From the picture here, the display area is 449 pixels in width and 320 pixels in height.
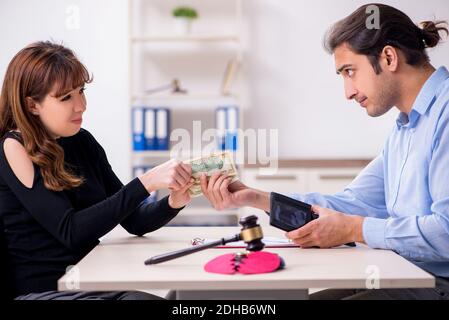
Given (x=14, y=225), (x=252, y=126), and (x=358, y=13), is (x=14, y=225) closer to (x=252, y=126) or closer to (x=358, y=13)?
(x=358, y=13)

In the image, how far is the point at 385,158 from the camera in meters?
1.91

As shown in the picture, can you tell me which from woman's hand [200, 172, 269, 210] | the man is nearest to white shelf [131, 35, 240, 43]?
the man

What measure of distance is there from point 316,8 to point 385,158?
2.88 m

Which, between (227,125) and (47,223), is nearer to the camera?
(47,223)

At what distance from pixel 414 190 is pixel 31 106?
1.06 meters

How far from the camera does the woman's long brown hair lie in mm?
1629

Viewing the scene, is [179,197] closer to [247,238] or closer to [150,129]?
[247,238]

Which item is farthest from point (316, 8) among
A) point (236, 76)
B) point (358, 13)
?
point (358, 13)

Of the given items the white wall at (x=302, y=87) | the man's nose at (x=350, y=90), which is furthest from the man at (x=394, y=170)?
the white wall at (x=302, y=87)

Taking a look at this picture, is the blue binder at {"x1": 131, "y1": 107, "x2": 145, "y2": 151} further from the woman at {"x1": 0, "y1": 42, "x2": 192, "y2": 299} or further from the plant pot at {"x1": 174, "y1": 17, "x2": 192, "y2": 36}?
the woman at {"x1": 0, "y1": 42, "x2": 192, "y2": 299}

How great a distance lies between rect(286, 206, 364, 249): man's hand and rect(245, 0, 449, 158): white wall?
10.1ft

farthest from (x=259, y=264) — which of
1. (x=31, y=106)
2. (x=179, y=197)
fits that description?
(x=31, y=106)

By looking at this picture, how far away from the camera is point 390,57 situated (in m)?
1.77

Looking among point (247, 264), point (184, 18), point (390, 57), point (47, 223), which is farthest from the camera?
point (184, 18)
